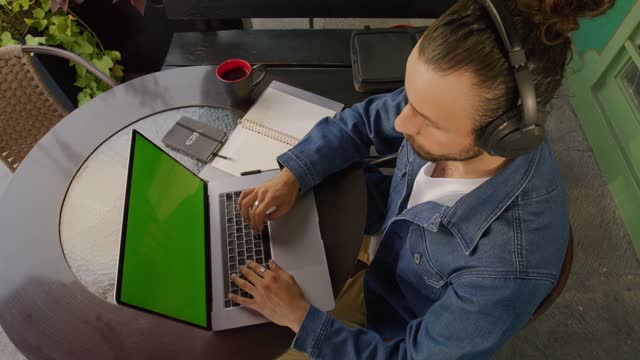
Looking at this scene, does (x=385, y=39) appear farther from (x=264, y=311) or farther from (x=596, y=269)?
(x=596, y=269)

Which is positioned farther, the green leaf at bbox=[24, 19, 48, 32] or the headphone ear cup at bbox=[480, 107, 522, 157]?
the green leaf at bbox=[24, 19, 48, 32]

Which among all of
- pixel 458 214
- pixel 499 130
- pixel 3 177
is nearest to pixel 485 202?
pixel 458 214

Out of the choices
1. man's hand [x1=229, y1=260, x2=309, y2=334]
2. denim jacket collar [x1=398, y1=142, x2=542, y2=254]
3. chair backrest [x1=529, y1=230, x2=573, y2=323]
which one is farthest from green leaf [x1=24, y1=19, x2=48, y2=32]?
chair backrest [x1=529, y1=230, x2=573, y2=323]

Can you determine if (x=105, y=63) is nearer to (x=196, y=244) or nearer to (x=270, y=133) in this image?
(x=270, y=133)

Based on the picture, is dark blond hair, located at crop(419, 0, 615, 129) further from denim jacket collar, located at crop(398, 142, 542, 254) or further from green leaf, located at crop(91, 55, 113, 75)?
green leaf, located at crop(91, 55, 113, 75)

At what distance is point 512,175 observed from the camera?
29.9 inches

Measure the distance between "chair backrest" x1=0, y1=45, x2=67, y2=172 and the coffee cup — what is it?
25.2 inches

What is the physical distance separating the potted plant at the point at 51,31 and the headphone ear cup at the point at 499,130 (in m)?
1.56

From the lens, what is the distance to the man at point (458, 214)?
2.13 ft

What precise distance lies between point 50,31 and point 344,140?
146 cm

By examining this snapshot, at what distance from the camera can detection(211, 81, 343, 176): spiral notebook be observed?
1.10 m

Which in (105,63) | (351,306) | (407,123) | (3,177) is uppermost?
(407,123)

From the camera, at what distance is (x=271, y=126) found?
116 cm

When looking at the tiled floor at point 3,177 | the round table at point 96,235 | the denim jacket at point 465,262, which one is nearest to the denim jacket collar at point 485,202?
the denim jacket at point 465,262
